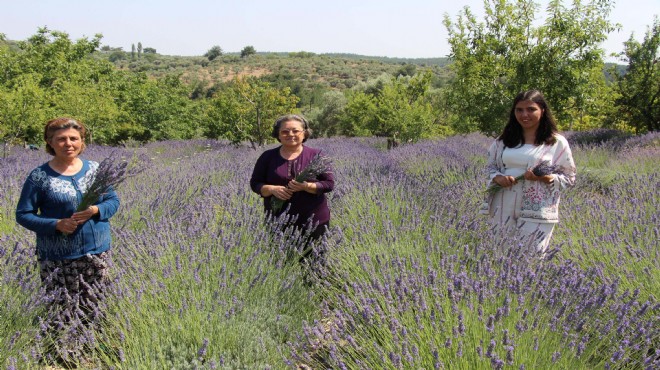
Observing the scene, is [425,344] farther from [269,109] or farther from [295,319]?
[269,109]

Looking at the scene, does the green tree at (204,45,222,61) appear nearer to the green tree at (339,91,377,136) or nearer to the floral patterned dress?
the green tree at (339,91,377,136)

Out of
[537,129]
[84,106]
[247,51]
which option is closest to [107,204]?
[537,129]

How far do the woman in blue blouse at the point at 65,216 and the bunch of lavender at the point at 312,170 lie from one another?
94cm

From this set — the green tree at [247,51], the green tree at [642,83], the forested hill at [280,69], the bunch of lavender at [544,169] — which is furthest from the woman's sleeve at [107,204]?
the green tree at [247,51]

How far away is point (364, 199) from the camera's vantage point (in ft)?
13.4

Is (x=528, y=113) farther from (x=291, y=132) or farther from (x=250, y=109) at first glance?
(x=250, y=109)

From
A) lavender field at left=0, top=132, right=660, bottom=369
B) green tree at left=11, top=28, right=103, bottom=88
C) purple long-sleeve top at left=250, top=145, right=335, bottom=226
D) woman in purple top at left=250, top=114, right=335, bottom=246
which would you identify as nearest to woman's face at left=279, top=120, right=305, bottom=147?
woman in purple top at left=250, top=114, right=335, bottom=246

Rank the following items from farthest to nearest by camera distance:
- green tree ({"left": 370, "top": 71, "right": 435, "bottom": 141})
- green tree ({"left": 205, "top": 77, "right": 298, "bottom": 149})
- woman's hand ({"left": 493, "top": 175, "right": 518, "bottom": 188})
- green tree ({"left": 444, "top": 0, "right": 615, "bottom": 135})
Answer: green tree ({"left": 205, "top": 77, "right": 298, "bottom": 149})
green tree ({"left": 370, "top": 71, "right": 435, "bottom": 141})
green tree ({"left": 444, "top": 0, "right": 615, "bottom": 135})
woman's hand ({"left": 493, "top": 175, "right": 518, "bottom": 188})

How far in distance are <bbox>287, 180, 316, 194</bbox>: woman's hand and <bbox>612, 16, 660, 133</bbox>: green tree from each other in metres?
13.5

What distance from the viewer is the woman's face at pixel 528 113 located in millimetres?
2814

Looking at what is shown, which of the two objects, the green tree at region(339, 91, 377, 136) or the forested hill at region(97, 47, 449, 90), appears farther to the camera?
the forested hill at region(97, 47, 449, 90)

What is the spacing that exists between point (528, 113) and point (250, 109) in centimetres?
1125

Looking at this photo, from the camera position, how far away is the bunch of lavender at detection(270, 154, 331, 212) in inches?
116

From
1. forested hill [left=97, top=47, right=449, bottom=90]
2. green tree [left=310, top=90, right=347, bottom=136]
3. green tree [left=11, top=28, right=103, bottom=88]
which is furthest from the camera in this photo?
forested hill [left=97, top=47, right=449, bottom=90]
